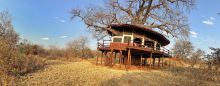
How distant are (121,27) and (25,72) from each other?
16.3 metres

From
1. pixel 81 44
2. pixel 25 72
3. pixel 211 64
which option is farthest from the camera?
pixel 81 44

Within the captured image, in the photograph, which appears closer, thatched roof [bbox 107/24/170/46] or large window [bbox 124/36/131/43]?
thatched roof [bbox 107/24/170/46]

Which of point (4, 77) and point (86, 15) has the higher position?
point (86, 15)

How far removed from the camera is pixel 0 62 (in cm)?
1625

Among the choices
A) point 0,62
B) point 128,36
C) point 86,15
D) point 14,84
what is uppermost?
point 86,15

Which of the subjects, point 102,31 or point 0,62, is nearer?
point 0,62

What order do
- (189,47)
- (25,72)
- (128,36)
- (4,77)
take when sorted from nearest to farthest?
(4,77) → (25,72) → (128,36) → (189,47)

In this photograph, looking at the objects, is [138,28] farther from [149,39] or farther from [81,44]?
[81,44]

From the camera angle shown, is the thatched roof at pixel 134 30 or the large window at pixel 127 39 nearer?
the thatched roof at pixel 134 30

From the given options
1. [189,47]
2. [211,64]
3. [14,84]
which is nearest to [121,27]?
[211,64]

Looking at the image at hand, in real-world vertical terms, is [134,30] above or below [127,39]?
above

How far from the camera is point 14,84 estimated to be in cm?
1688

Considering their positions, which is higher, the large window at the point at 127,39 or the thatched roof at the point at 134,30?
the thatched roof at the point at 134,30

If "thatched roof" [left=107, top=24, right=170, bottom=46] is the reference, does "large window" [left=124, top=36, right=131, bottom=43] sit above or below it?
below
